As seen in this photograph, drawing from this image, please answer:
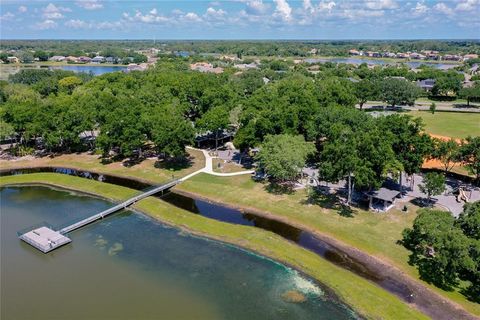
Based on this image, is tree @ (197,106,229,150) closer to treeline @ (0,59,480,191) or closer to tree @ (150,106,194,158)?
treeline @ (0,59,480,191)

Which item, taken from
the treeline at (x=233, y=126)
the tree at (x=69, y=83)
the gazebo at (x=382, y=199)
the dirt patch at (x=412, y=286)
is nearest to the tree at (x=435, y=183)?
the treeline at (x=233, y=126)

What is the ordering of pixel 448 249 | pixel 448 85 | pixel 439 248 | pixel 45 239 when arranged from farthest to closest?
1. pixel 448 85
2. pixel 45 239
3. pixel 439 248
4. pixel 448 249

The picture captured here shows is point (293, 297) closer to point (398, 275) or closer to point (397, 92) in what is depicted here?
point (398, 275)

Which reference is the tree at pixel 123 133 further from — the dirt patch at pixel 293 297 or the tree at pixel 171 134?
the dirt patch at pixel 293 297

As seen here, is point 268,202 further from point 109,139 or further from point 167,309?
point 109,139

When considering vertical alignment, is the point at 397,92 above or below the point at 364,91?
below

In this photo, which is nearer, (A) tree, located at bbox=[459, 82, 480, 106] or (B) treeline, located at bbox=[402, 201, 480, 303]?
(B) treeline, located at bbox=[402, 201, 480, 303]

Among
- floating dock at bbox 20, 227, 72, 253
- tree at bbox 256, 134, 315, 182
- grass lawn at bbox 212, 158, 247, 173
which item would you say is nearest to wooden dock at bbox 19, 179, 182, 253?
floating dock at bbox 20, 227, 72, 253

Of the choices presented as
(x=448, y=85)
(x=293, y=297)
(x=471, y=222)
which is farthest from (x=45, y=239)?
(x=448, y=85)
